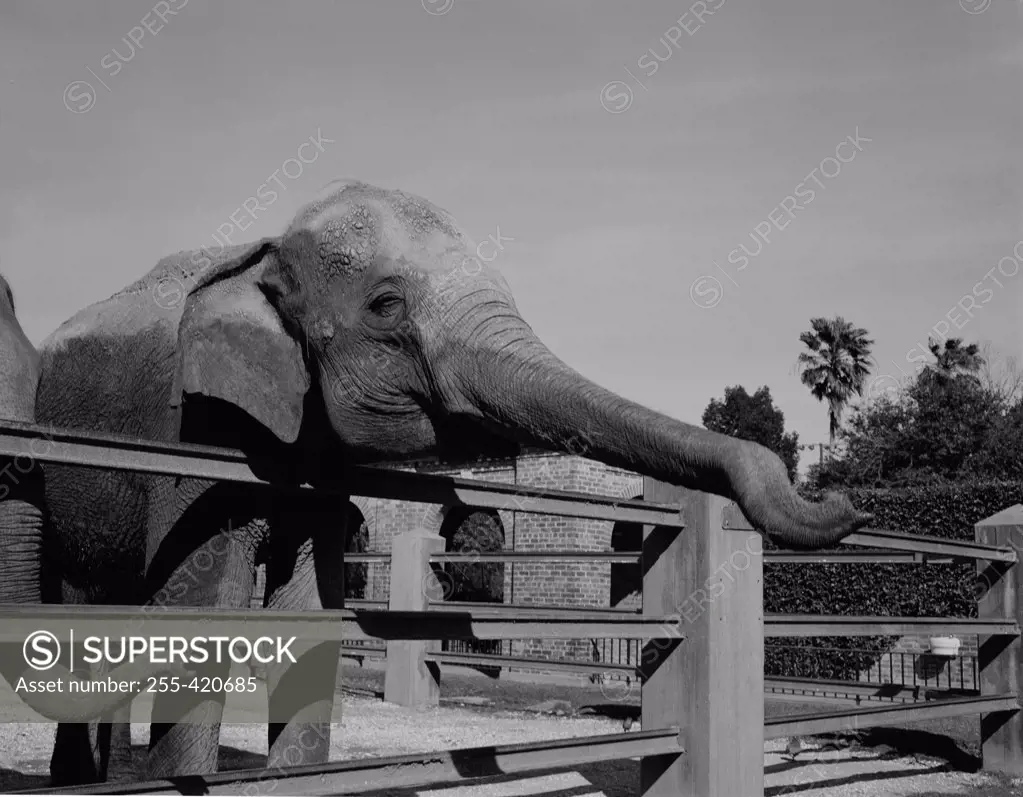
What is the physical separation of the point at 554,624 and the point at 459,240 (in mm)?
1407

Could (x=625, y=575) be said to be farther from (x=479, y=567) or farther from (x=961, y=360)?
(x=961, y=360)

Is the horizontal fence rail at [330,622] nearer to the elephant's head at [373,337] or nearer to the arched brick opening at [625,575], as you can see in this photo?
the elephant's head at [373,337]

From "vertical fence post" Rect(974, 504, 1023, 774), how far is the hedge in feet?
26.1

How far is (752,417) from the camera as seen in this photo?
5278 cm

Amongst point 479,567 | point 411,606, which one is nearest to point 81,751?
point 411,606

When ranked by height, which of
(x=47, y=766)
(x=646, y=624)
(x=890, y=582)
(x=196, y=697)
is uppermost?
(x=890, y=582)

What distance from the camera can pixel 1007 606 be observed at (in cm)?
720

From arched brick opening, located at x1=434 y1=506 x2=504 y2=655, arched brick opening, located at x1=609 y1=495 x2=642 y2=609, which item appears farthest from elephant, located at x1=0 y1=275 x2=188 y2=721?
arched brick opening, located at x1=434 y1=506 x2=504 y2=655

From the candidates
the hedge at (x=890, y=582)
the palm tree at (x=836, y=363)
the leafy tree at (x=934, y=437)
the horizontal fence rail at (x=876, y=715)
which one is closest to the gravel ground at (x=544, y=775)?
the horizontal fence rail at (x=876, y=715)

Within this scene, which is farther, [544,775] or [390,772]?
[544,775]

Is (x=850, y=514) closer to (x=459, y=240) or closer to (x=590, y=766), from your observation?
(x=459, y=240)

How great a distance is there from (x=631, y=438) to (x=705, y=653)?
241cm

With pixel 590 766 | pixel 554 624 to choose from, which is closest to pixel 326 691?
pixel 554 624

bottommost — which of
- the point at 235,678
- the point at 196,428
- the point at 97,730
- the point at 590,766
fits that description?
the point at 590,766
